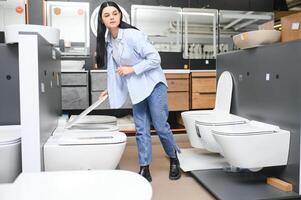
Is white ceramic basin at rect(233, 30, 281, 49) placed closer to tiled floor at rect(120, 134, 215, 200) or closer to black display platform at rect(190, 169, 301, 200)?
black display platform at rect(190, 169, 301, 200)

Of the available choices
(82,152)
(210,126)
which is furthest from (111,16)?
(210,126)

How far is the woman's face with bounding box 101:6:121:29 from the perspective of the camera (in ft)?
7.19

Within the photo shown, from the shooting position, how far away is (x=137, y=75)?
231 centimetres

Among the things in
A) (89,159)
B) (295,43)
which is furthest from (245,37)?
(89,159)

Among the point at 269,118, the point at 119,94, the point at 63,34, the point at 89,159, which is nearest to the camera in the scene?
the point at 89,159

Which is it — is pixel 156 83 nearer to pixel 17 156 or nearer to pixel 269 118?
pixel 269 118

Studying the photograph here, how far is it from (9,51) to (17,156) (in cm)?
81

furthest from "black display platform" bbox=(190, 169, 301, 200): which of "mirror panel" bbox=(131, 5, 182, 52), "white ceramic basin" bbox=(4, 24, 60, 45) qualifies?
"mirror panel" bbox=(131, 5, 182, 52)

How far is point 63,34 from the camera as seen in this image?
413 cm

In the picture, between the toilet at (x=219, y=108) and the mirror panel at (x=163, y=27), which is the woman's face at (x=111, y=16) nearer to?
the toilet at (x=219, y=108)

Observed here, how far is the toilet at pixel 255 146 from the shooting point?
2.01 m

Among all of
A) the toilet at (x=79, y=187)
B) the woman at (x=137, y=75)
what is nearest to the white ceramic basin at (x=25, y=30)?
the woman at (x=137, y=75)

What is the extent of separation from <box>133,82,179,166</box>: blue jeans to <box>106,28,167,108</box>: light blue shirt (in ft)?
0.27

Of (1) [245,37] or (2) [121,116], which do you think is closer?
(1) [245,37]
